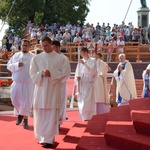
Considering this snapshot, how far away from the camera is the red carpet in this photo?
676 centimetres

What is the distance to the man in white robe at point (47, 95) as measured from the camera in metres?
6.78

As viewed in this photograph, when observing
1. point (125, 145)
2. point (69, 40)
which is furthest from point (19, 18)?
point (125, 145)

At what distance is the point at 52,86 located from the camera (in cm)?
688

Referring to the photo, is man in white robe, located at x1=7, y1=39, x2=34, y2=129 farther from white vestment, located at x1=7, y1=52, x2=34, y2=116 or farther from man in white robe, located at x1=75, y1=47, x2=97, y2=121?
man in white robe, located at x1=75, y1=47, x2=97, y2=121

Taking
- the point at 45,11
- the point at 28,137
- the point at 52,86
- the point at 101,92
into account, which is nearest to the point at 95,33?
the point at 101,92

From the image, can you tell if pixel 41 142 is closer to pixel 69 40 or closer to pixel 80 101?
pixel 80 101

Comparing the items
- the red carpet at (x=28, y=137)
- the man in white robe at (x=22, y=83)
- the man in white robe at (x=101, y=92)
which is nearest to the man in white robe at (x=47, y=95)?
the red carpet at (x=28, y=137)

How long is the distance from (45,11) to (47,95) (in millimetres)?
36899

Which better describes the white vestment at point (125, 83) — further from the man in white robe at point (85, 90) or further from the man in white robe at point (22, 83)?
the man in white robe at point (22, 83)

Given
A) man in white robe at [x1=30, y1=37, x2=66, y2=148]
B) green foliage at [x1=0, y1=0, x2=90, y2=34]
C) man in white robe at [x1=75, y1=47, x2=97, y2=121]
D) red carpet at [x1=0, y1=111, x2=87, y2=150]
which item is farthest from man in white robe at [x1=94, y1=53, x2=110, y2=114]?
green foliage at [x1=0, y1=0, x2=90, y2=34]

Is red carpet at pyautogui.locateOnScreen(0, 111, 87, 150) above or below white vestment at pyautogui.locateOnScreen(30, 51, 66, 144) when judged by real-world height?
below

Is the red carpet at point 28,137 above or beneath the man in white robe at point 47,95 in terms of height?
beneath

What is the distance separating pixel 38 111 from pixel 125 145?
5.91ft

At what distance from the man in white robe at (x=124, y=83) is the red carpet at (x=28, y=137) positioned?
3.46m
